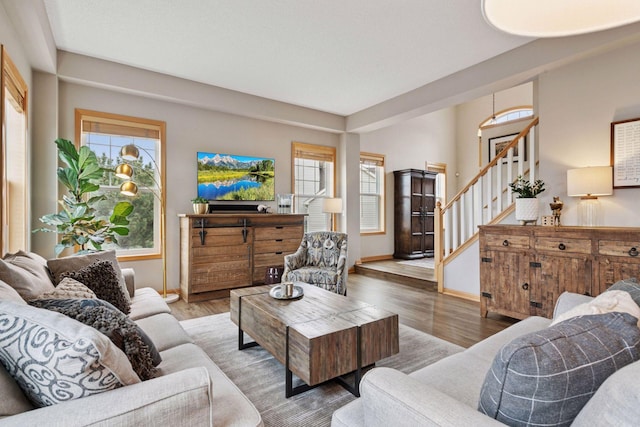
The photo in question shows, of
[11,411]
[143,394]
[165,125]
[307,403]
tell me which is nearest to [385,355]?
[307,403]

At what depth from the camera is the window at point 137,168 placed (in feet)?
13.3

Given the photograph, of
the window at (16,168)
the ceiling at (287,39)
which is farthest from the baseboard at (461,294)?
the window at (16,168)

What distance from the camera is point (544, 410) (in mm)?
781

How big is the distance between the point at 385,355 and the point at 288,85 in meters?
3.72

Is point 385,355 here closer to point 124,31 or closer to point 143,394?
point 143,394

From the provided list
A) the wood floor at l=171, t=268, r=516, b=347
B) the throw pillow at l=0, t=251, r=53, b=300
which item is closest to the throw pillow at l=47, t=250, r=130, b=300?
the throw pillow at l=0, t=251, r=53, b=300

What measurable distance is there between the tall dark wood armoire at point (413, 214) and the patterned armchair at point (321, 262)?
3.01m

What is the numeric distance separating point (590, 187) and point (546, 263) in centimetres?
78

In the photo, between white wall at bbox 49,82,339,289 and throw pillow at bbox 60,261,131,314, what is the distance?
2148 millimetres

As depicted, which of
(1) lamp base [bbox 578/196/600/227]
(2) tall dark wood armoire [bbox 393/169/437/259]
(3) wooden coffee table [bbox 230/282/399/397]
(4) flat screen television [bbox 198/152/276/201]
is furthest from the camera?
(2) tall dark wood armoire [bbox 393/169/437/259]

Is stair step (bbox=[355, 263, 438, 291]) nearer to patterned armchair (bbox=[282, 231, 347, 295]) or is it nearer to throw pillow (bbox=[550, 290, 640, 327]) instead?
patterned armchair (bbox=[282, 231, 347, 295])

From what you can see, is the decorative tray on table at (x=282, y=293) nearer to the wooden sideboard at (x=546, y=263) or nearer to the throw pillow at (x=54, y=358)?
the throw pillow at (x=54, y=358)

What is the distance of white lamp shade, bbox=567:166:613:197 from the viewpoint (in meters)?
2.90

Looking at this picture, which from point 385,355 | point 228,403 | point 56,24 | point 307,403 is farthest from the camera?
point 56,24
